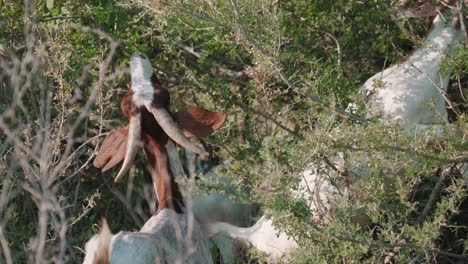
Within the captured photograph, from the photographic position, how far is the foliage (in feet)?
17.6

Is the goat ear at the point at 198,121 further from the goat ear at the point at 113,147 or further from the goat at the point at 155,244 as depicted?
the goat at the point at 155,244

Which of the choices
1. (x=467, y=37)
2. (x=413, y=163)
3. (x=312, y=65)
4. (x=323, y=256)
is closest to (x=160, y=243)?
(x=323, y=256)

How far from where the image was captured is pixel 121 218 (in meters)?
7.47

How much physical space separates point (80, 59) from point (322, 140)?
2.04 meters

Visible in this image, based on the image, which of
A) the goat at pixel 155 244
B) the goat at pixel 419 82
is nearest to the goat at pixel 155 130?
the goat at pixel 155 244

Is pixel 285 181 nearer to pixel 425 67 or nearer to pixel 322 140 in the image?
pixel 322 140

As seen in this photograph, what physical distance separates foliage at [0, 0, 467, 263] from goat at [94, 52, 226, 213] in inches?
6.9

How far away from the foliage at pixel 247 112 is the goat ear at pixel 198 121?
26 centimetres

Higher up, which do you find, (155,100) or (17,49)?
(155,100)

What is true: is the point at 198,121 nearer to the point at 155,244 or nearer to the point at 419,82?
the point at 155,244

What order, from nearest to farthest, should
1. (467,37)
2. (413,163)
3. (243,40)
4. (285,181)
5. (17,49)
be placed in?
(285,181) → (413,163) → (243,40) → (467,37) → (17,49)

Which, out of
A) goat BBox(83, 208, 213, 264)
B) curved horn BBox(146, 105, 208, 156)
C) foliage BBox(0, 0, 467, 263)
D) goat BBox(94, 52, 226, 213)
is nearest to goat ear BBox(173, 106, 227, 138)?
goat BBox(94, 52, 226, 213)

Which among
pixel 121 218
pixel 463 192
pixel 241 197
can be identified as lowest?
pixel 121 218

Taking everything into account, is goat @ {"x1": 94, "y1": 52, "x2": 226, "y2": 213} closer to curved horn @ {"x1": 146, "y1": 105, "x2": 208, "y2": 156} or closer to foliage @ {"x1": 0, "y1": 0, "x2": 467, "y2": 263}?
curved horn @ {"x1": 146, "y1": 105, "x2": 208, "y2": 156}
